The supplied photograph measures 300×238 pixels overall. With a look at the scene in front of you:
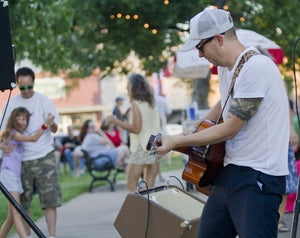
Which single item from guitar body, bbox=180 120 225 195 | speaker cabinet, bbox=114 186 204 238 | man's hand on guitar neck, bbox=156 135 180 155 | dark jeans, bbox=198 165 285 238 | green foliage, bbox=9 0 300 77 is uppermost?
green foliage, bbox=9 0 300 77

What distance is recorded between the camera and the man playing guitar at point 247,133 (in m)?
3.45

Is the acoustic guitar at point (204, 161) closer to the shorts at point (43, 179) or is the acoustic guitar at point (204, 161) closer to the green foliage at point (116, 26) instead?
the shorts at point (43, 179)

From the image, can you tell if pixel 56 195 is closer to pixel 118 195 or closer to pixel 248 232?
pixel 248 232

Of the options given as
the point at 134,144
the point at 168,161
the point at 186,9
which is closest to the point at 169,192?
the point at 134,144

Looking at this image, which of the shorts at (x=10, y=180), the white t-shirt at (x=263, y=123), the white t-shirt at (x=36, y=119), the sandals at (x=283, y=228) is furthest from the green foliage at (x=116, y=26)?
the white t-shirt at (x=263, y=123)

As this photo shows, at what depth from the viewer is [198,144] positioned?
3494mm

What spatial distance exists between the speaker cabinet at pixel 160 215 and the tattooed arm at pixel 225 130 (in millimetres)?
1385

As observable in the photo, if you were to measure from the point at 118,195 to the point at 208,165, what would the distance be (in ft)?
27.4

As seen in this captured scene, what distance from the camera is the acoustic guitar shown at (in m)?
3.62

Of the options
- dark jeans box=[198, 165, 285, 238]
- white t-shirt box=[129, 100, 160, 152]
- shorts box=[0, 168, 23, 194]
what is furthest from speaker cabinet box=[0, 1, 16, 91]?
white t-shirt box=[129, 100, 160, 152]

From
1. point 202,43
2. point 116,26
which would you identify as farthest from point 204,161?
point 116,26

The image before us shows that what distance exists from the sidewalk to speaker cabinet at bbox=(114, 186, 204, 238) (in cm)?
199

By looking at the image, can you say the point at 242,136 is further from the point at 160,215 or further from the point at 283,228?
the point at 283,228

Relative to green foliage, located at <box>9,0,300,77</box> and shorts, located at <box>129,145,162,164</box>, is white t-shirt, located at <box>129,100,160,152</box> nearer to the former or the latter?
shorts, located at <box>129,145,162,164</box>
